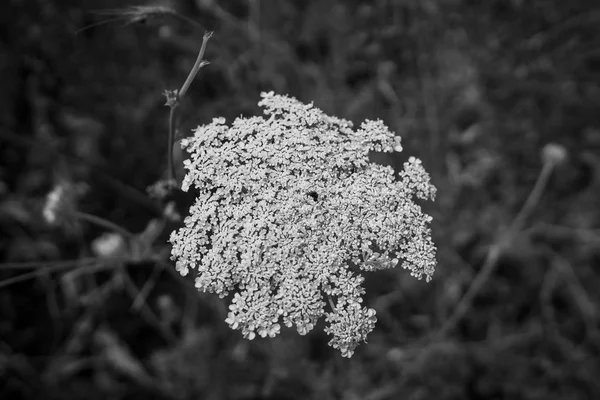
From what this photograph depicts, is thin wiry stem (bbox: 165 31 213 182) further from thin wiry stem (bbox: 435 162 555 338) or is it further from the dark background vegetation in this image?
thin wiry stem (bbox: 435 162 555 338)

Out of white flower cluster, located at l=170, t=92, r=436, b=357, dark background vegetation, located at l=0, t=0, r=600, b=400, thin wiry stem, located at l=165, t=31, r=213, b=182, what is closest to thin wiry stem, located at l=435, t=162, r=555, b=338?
dark background vegetation, located at l=0, t=0, r=600, b=400

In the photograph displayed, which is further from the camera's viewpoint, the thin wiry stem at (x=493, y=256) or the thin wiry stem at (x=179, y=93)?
the thin wiry stem at (x=493, y=256)

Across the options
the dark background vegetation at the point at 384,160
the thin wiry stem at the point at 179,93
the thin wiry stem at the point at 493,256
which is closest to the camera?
the thin wiry stem at the point at 179,93

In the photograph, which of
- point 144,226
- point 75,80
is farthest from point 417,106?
point 75,80

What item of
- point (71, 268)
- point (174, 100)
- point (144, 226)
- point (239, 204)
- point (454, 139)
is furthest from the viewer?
point (454, 139)

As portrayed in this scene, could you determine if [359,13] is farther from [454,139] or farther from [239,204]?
[239,204]

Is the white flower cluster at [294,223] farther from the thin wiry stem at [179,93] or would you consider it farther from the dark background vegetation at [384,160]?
the dark background vegetation at [384,160]

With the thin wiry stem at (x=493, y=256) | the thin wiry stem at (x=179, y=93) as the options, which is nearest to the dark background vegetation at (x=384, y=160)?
the thin wiry stem at (x=493, y=256)

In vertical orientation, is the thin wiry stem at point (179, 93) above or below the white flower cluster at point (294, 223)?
above
